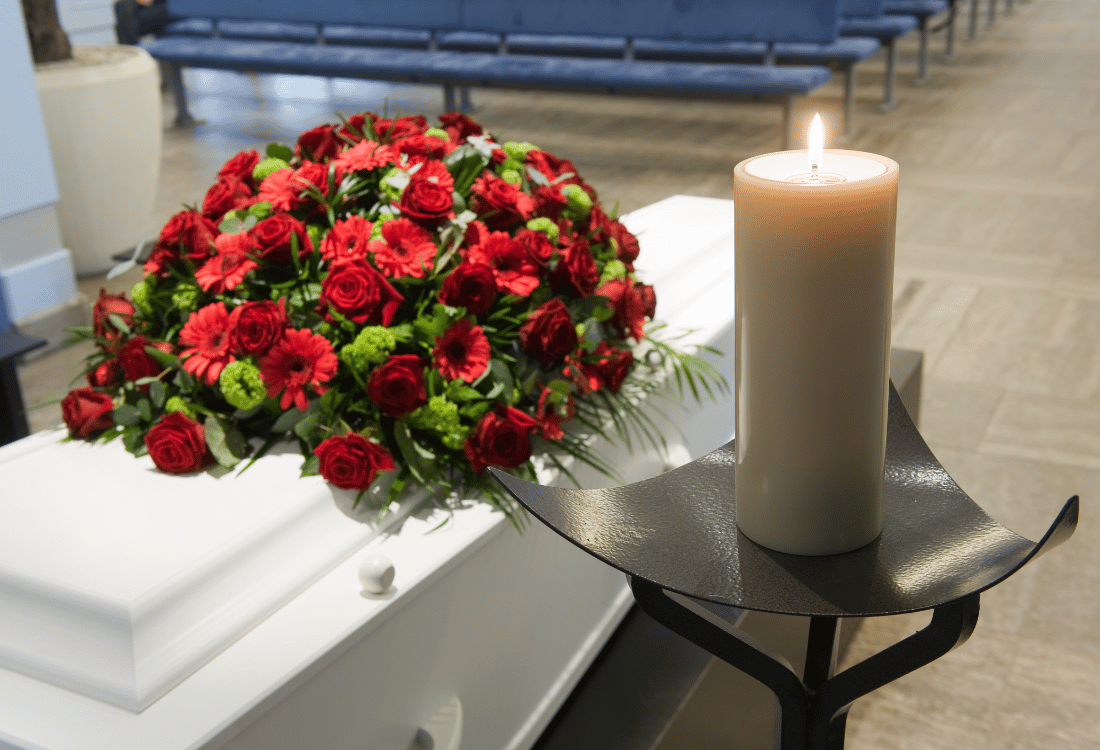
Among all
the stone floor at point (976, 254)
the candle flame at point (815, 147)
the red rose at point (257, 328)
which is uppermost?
the candle flame at point (815, 147)

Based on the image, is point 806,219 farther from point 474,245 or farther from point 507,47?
point 507,47

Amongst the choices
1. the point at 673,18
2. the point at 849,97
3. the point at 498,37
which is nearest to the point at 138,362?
the point at 673,18

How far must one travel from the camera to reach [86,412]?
3.74ft

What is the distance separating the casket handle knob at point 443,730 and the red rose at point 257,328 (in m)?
0.39

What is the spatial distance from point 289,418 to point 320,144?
1.36 feet

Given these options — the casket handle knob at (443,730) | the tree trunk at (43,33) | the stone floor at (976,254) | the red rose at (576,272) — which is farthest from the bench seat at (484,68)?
the casket handle knob at (443,730)

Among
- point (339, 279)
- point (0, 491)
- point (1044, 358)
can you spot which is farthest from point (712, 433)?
point (1044, 358)

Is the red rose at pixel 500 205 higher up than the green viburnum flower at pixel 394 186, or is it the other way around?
the green viburnum flower at pixel 394 186

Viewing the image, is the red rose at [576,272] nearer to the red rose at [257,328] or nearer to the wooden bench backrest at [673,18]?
the red rose at [257,328]

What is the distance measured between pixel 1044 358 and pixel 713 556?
2.62 meters

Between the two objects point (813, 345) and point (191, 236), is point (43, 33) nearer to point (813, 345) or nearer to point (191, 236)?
point (191, 236)

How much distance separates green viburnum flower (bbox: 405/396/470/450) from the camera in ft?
3.44

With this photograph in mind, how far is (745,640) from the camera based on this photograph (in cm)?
51

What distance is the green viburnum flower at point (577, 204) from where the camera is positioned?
1328mm
